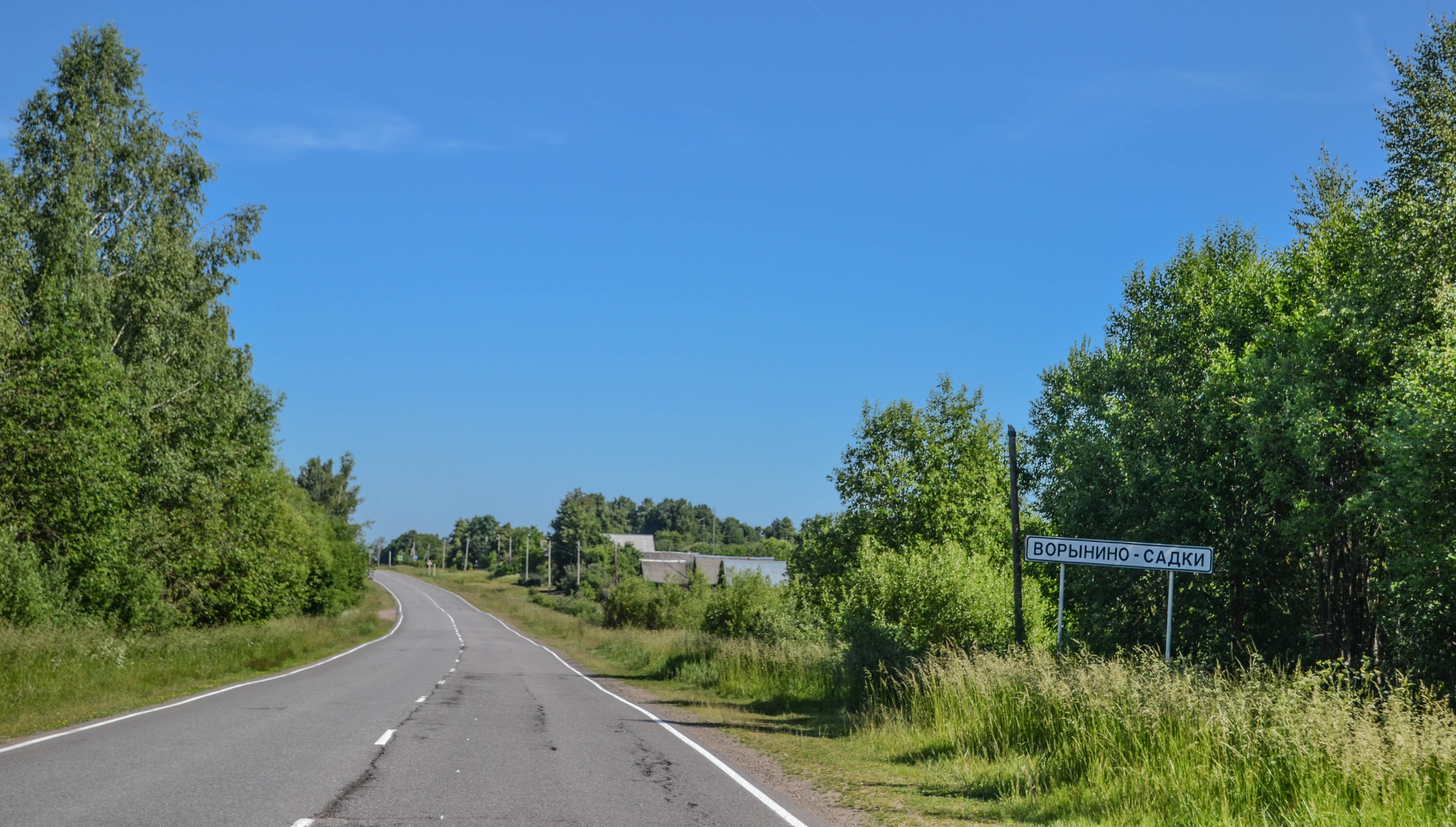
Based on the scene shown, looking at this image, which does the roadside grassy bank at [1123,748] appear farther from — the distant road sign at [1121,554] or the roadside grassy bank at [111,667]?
the roadside grassy bank at [111,667]

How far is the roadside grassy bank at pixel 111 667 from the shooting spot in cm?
1509

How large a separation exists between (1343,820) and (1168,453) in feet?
53.4

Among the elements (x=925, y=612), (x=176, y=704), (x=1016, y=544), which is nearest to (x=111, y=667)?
(x=176, y=704)

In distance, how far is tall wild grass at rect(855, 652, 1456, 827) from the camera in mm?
7410

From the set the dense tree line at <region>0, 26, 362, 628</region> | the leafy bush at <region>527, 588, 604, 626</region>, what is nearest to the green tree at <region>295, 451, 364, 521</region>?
the leafy bush at <region>527, 588, 604, 626</region>

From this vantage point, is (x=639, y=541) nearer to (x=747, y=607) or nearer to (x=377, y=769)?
(x=747, y=607)

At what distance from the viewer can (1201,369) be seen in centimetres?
2586

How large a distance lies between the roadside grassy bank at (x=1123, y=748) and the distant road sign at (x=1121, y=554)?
1721 mm

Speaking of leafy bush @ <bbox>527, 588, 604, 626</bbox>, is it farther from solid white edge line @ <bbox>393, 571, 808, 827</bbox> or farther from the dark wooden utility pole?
the dark wooden utility pole

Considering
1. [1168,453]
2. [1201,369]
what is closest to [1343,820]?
[1168,453]

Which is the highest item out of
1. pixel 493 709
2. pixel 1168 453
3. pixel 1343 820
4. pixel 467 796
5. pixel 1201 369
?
pixel 1201 369

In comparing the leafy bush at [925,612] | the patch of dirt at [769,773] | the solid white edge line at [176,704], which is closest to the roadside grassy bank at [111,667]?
the solid white edge line at [176,704]

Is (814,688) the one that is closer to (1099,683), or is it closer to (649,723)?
(649,723)

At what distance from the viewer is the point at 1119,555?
14453 millimetres
